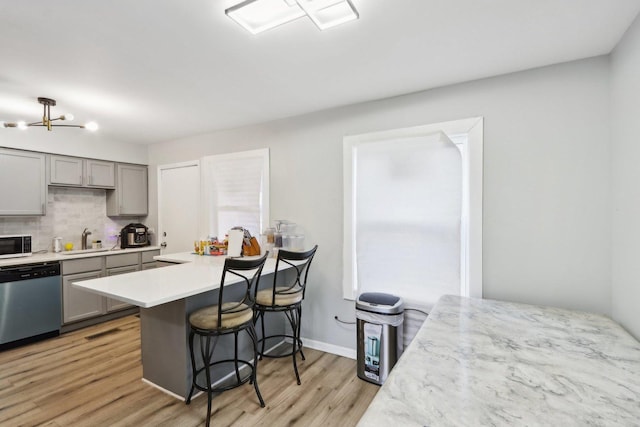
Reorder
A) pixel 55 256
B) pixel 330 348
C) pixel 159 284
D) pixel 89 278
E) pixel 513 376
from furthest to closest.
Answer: pixel 89 278
pixel 55 256
pixel 330 348
pixel 159 284
pixel 513 376

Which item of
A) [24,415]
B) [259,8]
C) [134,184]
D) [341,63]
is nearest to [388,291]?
[341,63]

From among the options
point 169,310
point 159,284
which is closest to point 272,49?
point 159,284

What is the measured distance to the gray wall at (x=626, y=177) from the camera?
158cm

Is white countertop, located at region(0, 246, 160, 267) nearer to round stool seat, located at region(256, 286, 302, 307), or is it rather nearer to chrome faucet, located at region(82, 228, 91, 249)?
chrome faucet, located at region(82, 228, 91, 249)

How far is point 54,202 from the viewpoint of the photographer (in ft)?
12.9

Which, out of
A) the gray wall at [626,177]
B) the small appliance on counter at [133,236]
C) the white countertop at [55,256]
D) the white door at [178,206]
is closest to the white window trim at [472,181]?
the gray wall at [626,177]

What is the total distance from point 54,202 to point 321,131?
3.70m

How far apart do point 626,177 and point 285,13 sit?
212 centimetres

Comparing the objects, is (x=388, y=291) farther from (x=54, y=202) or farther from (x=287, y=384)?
(x=54, y=202)

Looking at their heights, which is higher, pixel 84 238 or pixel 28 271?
pixel 84 238

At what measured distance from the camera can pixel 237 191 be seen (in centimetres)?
368

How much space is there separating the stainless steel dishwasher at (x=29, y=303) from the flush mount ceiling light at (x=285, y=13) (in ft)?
11.7

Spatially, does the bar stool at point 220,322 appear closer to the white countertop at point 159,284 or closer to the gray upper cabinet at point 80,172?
the white countertop at point 159,284

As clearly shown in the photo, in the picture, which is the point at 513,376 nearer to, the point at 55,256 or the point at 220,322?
the point at 220,322
